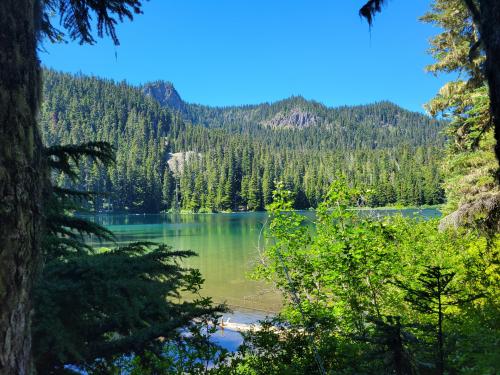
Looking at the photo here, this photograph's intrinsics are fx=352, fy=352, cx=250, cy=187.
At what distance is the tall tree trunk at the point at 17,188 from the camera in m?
1.59

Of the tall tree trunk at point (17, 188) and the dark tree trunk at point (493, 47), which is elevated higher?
the dark tree trunk at point (493, 47)

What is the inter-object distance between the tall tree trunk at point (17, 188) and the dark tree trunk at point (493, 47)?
259 cm

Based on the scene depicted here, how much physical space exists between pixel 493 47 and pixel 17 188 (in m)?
2.67

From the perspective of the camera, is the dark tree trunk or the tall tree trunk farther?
the dark tree trunk

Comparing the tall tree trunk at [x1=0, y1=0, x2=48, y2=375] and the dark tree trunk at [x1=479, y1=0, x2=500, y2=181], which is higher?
the dark tree trunk at [x1=479, y1=0, x2=500, y2=181]

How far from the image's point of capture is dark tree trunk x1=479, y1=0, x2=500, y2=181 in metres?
2.02

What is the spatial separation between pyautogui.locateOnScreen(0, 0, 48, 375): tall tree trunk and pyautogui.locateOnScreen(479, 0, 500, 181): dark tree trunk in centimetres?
259

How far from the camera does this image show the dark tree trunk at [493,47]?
2021 millimetres

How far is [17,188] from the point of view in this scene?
1664 mm

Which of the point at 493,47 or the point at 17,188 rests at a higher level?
the point at 493,47

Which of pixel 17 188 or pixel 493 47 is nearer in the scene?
pixel 17 188

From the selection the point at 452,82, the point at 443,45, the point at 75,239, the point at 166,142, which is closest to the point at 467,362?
the point at 75,239

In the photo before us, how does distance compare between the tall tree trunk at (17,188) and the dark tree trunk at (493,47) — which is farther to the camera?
the dark tree trunk at (493,47)

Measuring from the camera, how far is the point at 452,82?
43.6ft
